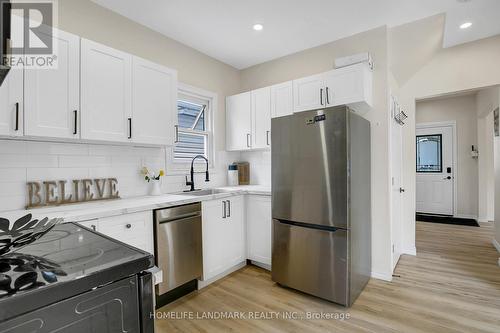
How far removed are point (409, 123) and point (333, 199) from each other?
2170mm

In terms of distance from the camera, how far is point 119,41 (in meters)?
2.52

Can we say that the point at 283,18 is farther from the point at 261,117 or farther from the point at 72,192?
Result: the point at 72,192

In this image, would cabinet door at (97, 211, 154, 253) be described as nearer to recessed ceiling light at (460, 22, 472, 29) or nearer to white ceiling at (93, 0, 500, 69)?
white ceiling at (93, 0, 500, 69)

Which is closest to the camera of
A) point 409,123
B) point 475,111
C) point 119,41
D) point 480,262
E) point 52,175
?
point 52,175

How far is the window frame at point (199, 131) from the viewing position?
3004 millimetres

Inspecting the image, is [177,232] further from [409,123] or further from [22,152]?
[409,123]

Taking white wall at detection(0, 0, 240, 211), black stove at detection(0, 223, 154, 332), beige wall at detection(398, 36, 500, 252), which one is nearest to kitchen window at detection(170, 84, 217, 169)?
white wall at detection(0, 0, 240, 211)

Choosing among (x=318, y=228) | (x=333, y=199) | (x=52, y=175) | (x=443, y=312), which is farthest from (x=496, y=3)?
(x=52, y=175)

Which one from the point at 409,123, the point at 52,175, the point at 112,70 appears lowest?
the point at 52,175

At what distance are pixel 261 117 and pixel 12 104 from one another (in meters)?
2.39

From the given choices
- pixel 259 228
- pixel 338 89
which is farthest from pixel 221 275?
pixel 338 89

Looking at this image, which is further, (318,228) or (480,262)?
(480,262)

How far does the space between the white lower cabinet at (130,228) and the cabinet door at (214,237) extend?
23.2 inches

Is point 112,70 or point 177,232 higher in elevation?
point 112,70
